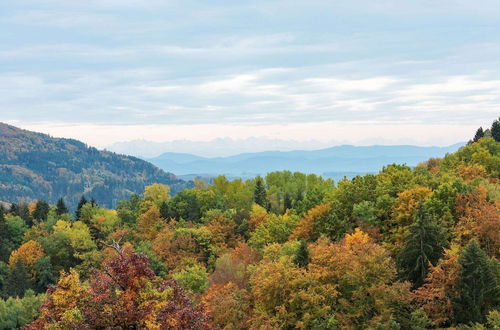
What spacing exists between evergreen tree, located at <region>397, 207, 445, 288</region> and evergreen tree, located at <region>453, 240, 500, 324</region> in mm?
6114

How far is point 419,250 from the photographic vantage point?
45.4 m

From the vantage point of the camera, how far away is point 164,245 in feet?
268

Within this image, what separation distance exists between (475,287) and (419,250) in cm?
775

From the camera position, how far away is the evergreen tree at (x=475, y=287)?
37875 mm

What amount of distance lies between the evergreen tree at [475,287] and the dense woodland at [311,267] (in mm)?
91

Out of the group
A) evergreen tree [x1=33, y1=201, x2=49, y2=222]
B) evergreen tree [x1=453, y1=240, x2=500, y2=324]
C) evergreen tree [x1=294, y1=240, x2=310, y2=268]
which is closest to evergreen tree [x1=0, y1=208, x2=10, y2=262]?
evergreen tree [x1=33, y1=201, x2=49, y2=222]

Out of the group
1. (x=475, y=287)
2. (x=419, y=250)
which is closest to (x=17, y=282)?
(x=419, y=250)

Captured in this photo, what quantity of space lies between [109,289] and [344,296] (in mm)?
30926

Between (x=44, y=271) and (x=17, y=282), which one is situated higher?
(x=44, y=271)

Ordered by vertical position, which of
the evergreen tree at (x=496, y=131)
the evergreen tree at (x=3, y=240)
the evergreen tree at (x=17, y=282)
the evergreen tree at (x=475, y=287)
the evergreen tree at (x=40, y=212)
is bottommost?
the evergreen tree at (x=17, y=282)

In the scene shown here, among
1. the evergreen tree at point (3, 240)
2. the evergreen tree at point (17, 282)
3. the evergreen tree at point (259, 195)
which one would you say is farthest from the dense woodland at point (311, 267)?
the evergreen tree at point (259, 195)

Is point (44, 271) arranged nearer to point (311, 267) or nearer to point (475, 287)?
point (311, 267)

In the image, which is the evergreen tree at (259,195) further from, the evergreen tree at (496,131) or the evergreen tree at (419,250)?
the evergreen tree at (419,250)

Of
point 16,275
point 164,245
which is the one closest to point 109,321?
point 164,245
